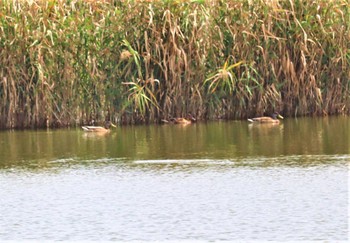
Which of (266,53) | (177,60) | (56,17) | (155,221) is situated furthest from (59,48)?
(155,221)

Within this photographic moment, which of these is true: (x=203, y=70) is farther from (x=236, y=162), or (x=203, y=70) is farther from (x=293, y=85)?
(x=236, y=162)

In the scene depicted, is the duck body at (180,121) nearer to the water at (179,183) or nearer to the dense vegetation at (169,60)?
the water at (179,183)

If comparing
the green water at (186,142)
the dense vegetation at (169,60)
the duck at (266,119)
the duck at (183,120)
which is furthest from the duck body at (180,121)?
the duck at (266,119)

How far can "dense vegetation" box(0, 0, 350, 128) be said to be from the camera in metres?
18.8

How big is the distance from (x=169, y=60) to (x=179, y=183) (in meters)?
6.82

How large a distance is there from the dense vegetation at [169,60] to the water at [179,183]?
689 mm

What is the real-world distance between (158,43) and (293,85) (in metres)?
2.52

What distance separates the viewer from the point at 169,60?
1912cm

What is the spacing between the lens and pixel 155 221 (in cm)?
1020

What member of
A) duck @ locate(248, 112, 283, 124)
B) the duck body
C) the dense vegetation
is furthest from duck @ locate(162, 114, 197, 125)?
duck @ locate(248, 112, 283, 124)

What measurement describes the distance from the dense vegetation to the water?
2.26 feet

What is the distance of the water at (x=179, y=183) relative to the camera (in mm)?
9867

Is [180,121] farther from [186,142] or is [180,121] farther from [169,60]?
[186,142]

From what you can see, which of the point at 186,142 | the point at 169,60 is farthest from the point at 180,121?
the point at 186,142
